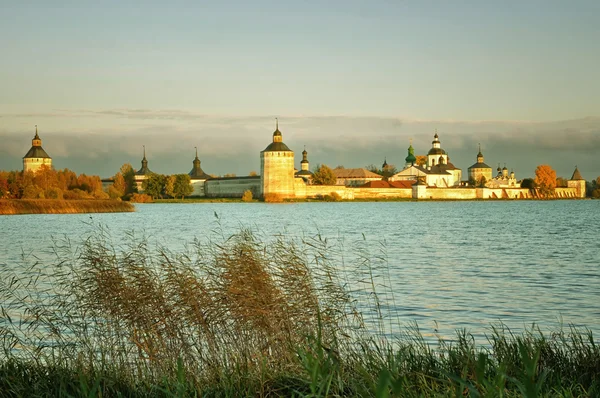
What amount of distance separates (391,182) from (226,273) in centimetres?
9188

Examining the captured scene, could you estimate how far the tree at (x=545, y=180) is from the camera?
102m

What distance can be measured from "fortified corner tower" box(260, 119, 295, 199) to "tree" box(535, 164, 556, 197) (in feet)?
126

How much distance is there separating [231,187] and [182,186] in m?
6.17

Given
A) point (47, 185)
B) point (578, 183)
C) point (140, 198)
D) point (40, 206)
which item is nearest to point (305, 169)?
point (140, 198)

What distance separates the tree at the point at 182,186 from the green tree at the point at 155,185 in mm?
1591

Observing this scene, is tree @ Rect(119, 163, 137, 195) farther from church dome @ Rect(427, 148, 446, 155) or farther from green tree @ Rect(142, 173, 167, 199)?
church dome @ Rect(427, 148, 446, 155)

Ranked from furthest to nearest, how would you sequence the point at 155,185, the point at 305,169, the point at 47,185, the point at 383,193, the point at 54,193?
1. the point at 305,169
2. the point at 383,193
3. the point at 155,185
4. the point at 47,185
5. the point at 54,193

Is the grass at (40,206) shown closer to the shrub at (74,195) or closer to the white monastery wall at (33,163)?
the shrub at (74,195)

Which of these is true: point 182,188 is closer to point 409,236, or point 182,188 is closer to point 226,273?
point 409,236

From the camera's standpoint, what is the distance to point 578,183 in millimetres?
109875

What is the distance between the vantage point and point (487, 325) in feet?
26.8

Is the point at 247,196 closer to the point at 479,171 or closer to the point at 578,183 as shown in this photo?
the point at 479,171

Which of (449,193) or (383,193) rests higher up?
(383,193)

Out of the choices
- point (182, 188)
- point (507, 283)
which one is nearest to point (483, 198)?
point (182, 188)
